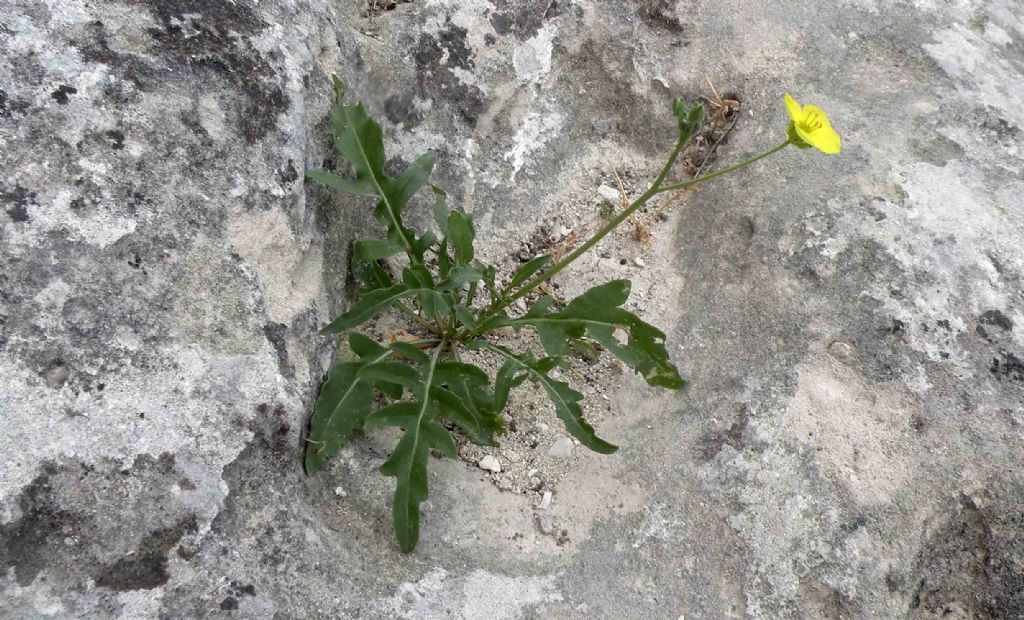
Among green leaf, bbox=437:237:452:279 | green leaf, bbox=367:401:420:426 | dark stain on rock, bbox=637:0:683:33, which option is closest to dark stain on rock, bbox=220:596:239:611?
green leaf, bbox=367:401:420:426

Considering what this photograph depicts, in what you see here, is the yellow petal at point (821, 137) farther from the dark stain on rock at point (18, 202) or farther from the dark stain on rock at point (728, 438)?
the dark stain on rock at point (18, 202)

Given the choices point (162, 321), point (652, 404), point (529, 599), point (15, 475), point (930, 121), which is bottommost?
point (529, 599)

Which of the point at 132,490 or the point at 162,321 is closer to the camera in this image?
the point at 132,490

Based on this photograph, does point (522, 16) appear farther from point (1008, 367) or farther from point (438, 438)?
point (1008, 367)

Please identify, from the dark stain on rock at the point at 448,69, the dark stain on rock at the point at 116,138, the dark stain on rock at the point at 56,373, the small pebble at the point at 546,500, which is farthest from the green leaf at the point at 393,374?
the dark stain on rock at the point at 448,69

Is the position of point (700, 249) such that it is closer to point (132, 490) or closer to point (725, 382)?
point (725, 382)

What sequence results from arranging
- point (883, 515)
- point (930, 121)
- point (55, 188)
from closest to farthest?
point (55, 188)
point (883, 515)
point (930, 121)

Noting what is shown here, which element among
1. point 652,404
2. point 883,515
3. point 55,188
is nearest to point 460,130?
point 652,404
